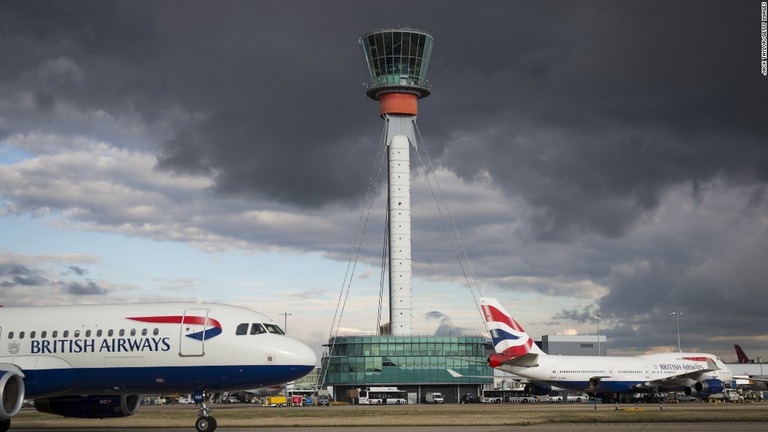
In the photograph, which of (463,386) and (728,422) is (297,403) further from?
(728,422)

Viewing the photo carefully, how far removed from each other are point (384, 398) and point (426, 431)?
76064mm

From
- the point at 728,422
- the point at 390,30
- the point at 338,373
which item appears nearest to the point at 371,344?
the point at 338,373

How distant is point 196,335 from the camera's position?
35.9 meters

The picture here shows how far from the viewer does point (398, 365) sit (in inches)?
5172

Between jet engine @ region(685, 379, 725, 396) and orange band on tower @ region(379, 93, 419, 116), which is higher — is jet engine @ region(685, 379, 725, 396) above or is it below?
below

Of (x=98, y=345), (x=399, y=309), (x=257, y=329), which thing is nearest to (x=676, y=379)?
(x=399, y=309)

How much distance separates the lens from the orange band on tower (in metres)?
130

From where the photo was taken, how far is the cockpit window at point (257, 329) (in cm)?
3634

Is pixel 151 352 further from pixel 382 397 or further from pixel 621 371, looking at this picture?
pixel 382 397

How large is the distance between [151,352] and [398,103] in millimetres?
96939

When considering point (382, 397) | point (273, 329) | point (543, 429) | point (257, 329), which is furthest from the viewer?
point (382, 397)

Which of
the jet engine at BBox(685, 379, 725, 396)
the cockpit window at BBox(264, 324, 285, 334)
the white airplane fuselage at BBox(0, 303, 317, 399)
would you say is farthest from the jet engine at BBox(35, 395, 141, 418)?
the jet engine at BBox(685, 379, 725, 396)

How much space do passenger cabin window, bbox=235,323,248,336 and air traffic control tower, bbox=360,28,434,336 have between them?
300 ft

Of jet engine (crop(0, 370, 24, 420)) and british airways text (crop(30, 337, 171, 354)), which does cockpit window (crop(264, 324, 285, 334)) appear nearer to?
british airways text (crop(30, 337, 171, 354))
